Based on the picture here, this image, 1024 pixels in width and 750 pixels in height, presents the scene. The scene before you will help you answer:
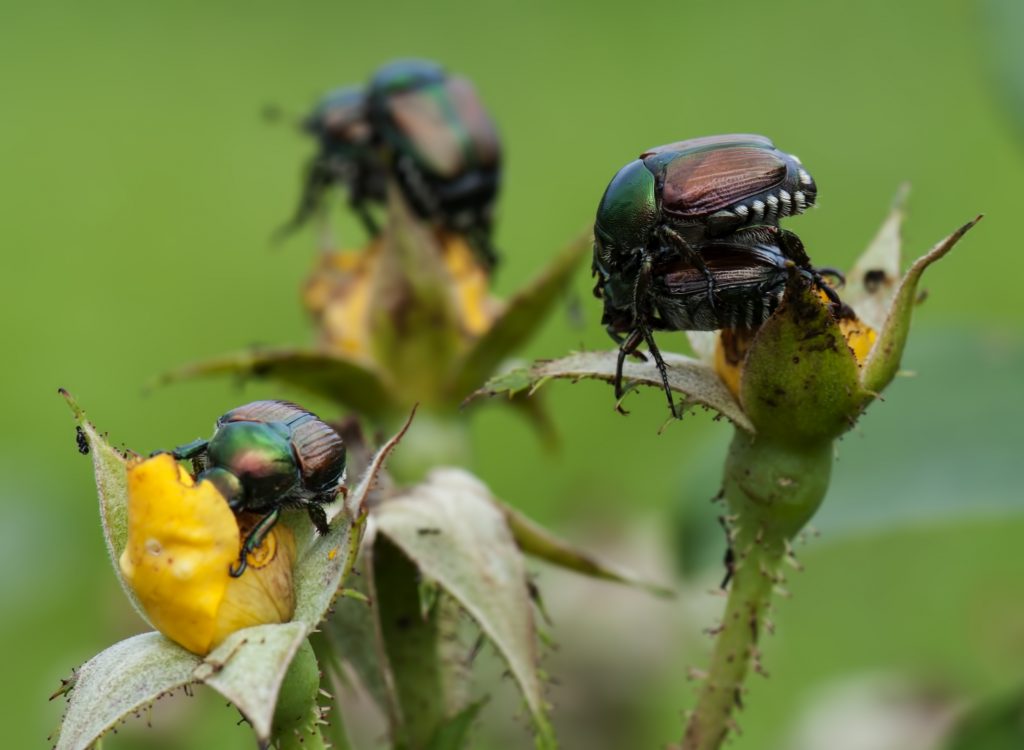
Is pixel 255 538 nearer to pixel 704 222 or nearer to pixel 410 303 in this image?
pixel 704 222

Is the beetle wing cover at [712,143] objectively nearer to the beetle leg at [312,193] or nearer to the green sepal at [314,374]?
the green sepal at [314,374]

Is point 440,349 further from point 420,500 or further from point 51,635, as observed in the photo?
point 51,635

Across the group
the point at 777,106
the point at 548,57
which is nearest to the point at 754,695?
the point at 777,106

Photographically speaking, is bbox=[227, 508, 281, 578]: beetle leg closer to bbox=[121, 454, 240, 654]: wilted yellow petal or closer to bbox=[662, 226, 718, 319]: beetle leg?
bbox=[121, 454, 240, 654]: wilted yellow petal

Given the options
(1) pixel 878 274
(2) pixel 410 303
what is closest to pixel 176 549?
(1) pixel 878 274

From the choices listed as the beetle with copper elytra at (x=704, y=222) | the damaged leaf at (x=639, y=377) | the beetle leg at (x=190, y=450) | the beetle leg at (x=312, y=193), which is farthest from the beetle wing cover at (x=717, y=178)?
the beetle leg at (x=312, y=193)

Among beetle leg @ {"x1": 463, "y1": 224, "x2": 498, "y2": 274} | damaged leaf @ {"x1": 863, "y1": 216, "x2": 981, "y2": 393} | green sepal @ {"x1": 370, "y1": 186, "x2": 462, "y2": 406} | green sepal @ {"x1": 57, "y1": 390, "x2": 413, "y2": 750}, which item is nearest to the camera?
green sepal @ {"x1": 57, "y1": 390, "x2": 413, "y2": 750}

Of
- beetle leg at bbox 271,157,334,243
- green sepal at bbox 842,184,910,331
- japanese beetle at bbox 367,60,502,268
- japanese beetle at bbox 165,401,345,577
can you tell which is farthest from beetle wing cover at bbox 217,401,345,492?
beetle leg at bbox 271,157,334,243
